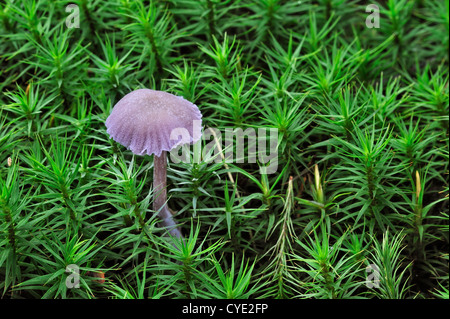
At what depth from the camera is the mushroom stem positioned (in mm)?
1533

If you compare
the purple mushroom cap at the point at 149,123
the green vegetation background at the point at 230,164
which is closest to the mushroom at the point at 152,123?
the purple mushroom cap at the point at 149,123

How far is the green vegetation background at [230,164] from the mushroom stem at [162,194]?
0.04m

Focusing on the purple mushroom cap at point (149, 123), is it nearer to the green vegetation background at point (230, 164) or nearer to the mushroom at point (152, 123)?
the mushroom at point (152, 123)

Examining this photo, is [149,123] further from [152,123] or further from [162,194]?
[162,194]

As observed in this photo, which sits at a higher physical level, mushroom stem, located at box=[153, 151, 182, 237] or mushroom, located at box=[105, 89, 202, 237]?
mushroom, located at box=[105, 89, 202, 237]

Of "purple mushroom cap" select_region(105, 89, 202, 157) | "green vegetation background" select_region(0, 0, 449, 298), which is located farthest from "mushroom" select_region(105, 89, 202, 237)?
"green vegetation background" select_region(0, 0, 449, 298)

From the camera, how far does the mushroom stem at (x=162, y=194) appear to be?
153 cm

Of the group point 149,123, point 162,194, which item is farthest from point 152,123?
point 162,194

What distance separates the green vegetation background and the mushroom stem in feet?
0.14

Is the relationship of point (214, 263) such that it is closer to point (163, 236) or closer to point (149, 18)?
Result: point (163, 236)

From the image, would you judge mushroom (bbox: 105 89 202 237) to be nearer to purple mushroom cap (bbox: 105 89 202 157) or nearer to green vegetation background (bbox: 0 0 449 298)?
purple mushroom cap (bbox: 105 89 202 157)

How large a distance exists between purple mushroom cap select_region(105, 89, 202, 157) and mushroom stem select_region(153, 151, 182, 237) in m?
0.08

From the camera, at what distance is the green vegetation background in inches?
57.7

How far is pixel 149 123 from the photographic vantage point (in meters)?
1.44
